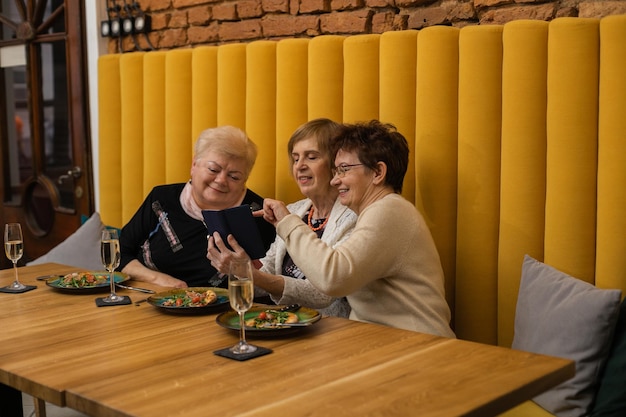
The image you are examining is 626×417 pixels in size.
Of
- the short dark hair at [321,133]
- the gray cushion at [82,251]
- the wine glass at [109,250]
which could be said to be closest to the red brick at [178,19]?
the gray cushion at [82,251]

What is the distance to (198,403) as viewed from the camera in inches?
62.3

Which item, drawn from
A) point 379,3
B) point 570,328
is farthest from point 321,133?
point 570,328

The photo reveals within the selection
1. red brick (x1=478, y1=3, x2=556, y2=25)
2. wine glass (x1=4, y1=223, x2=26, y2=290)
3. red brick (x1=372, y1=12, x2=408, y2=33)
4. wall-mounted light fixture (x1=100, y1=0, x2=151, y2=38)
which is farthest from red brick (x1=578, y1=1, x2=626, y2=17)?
wall-mounted light fixture (x1=100, y1=0, x2=151, y2=38)

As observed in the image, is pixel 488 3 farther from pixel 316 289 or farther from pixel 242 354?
pixel 242 354

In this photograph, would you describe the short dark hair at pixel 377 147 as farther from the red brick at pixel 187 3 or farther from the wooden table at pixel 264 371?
the red brick at pixel 187 3

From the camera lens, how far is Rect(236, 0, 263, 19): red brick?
3.81 meters

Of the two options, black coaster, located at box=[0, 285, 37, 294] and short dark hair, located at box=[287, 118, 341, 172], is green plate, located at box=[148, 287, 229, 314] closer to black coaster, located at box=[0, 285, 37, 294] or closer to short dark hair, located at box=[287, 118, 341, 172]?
black coaster, located at box=[0, 285, 37, 294]

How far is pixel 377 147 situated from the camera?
261 centimetres

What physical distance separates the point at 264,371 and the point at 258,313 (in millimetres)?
445

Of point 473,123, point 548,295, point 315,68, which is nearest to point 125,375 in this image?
point 548,295

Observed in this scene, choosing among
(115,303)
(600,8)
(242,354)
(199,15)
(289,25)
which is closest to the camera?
(242,354)

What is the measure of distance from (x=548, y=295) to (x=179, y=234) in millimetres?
1464

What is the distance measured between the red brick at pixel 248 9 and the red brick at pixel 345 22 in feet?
1.29

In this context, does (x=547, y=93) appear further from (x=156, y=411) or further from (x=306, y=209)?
(x=156, y=411)
